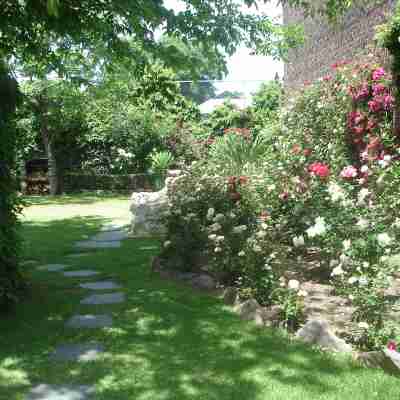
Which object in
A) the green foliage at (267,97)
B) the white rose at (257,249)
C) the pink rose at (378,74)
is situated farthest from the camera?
the green foliage at (267,97)

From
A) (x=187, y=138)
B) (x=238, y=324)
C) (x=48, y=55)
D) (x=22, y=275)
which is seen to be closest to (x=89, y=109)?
(x=187, y=138)

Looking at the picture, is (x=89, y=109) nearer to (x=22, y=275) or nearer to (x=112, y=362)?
(x=22, y=275)

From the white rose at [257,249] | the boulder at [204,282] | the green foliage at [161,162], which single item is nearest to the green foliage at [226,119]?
the green foliage at [161,162]

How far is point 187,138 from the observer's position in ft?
61.9

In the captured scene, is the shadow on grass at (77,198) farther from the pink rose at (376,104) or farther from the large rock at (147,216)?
the pink rose at (376,104)

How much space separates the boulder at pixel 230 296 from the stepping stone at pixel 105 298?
0.97 metres

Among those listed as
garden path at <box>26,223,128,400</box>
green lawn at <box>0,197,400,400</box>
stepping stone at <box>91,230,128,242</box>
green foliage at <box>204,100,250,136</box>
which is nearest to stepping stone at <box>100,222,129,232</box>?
stepping stone at <box>91,230,128,242</box>

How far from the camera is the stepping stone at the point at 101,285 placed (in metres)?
5.34

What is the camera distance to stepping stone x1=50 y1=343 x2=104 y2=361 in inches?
139

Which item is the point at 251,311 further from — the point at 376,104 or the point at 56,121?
the point at 56,121

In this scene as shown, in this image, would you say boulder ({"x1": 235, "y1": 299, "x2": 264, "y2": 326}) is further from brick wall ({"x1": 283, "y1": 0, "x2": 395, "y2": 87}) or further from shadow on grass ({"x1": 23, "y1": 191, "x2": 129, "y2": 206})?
shadow on grass ({"x1": 23, "y1": 191, "x2": 129, "y2": 206})

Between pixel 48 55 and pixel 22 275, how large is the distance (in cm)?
316

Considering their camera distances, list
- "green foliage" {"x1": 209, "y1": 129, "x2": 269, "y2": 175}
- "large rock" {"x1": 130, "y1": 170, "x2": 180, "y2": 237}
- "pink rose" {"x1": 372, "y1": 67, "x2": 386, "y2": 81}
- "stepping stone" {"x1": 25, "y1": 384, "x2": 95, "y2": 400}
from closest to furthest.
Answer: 1. "stepping stone" {"x1": 25, "y1": 384, "x2": 95, "y2": 400}
2. "pink rose" {"x1": 372, "y1": 67, "x2": 386, "y2": 81}
3. "large rock" {"x1": 130, "y1": 170, "x2": 180, "y2": 237}
4. "green foliage" {"x1": 209, "y1": 129, "x2": 269, "y2": 175}

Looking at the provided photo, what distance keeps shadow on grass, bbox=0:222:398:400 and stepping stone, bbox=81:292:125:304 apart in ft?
0.27
